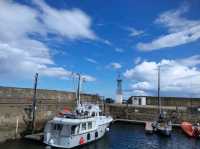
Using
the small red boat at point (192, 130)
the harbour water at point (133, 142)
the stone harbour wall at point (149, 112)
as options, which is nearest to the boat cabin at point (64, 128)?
the harbour water at point (133, 142)

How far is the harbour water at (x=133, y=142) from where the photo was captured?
72.5 ft

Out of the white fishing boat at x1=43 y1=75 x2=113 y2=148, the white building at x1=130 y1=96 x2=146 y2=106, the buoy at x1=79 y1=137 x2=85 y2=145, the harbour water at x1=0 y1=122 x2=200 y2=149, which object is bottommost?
the harbour water at x1=0 y1=122 x2=200 y2=149

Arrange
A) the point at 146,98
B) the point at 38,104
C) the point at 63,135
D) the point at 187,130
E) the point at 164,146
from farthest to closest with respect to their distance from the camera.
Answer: the point at 146,98, the point at 187,130, the point at 38,104, the point at 164,146, the point at 63,135

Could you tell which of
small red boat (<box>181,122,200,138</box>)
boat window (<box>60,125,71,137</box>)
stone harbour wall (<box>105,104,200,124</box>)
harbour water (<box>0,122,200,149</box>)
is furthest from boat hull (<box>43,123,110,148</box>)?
stone harbour wall (<box>105,104,200,124</box>)

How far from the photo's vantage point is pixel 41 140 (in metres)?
22.8

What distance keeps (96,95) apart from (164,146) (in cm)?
2058

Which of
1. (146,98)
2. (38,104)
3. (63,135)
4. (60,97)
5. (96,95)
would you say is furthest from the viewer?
(146,98)

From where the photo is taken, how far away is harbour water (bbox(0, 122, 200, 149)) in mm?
22109

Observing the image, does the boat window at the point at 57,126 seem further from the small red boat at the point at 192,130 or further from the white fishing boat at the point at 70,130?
the small red boat at the point at 192,130

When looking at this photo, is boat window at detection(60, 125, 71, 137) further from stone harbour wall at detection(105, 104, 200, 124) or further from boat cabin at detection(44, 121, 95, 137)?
stone harbour wall at detection(105, 104, 200, 124)

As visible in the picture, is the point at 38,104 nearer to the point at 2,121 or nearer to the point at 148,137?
the point at 2,121

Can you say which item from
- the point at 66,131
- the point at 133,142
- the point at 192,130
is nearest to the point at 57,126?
the point at 66,131

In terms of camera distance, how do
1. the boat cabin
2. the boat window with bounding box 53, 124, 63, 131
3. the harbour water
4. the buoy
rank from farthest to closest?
the buoy → the harbour water → the boat window with bounding box 53, 124, 63, 131 → the boat cabin

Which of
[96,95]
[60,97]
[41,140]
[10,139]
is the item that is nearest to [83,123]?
[41,140]
